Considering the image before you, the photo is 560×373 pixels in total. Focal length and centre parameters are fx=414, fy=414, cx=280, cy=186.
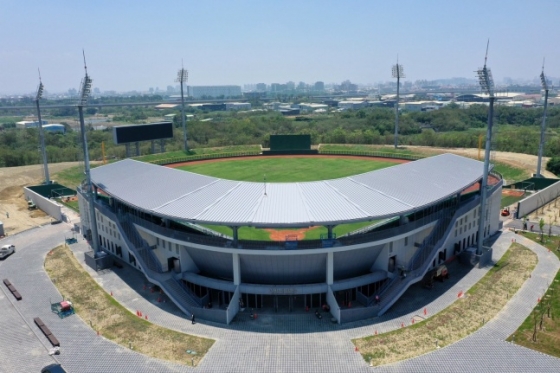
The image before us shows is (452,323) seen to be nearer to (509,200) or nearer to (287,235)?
(287,235)

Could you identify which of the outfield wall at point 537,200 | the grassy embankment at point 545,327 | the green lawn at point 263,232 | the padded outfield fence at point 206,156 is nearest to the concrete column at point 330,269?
the green lawn at point 263,232

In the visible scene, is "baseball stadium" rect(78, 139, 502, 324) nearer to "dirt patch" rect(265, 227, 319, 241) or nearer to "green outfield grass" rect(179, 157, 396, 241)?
"dirt patch" rect(265, 227, 319, 241)

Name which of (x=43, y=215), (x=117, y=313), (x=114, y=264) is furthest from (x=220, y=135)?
(x=117, y=313)

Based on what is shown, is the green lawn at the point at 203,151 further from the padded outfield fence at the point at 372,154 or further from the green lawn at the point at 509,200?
the green lawn at the point at 509,200

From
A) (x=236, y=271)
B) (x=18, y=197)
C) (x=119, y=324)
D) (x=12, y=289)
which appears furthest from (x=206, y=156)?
(x=119, y=324)

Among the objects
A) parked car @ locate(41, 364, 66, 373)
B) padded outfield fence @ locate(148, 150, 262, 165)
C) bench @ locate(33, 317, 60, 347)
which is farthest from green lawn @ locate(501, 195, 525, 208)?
parked car @ locate(41, 364, 66, 373)
